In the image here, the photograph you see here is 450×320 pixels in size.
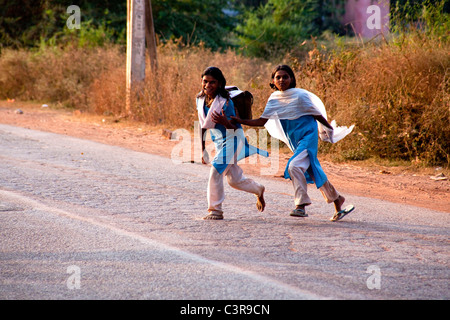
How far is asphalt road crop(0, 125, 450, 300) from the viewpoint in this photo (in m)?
3.86

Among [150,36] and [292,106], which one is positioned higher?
[150,36]

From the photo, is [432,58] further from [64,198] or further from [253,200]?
[64,198]

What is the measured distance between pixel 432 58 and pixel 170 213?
687 centimetres

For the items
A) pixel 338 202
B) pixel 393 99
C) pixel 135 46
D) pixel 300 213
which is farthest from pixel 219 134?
pixel 135 46

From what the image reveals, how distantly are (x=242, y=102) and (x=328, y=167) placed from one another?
4157mm

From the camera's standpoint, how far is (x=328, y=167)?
9664mm

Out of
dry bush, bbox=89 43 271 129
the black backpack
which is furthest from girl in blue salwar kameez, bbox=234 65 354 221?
dry bush, bbox=89 43 271 129

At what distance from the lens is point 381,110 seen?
1037cm

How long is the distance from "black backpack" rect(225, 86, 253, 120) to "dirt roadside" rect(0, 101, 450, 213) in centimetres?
243

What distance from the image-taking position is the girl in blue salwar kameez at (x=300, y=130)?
19.0 ft

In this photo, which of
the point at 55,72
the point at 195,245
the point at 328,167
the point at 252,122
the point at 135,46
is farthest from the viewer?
the point at 55,72

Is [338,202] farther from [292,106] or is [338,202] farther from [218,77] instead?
[218,77]

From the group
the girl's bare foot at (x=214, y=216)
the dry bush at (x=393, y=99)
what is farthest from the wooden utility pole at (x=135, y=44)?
the girl's bare foot at (x=214, y=216)
